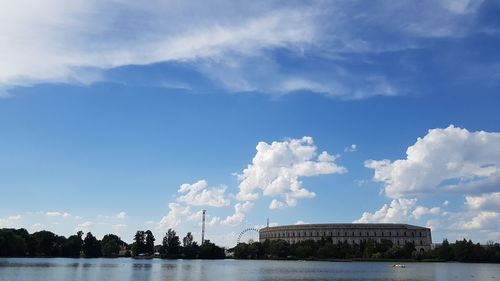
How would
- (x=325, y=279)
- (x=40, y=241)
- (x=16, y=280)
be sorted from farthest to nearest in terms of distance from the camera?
1. (x=40, y=241)
2. (x=325, y=279)
3. (x=16, y=280)

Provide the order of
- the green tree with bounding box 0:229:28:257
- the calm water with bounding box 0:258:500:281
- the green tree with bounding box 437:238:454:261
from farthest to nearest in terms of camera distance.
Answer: the green tree with bounding box 437:238:454:261, the green tree with bounding box 0:229:28:257, the calm water with bounding box 0:258:500:281

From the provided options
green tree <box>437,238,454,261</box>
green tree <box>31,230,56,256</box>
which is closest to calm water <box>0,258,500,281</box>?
green tree <box>437,238,454,261</box>

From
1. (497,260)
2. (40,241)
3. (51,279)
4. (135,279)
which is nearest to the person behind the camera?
(51,279)

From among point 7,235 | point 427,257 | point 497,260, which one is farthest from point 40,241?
point 497,260

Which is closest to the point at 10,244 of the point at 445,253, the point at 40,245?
the point at 40,245

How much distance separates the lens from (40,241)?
196250 millimetres

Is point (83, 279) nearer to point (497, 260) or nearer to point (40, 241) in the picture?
point (40, 241)

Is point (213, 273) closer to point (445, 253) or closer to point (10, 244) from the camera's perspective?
point (10, 244)

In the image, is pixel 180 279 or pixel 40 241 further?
pixel 40 241

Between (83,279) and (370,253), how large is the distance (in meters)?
148

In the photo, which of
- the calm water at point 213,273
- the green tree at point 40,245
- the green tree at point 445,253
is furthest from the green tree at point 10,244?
the green tree at point 445,253

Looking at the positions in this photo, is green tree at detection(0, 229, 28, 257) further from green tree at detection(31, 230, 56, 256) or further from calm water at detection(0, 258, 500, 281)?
calm water at detection(0, 258, 500, 281)

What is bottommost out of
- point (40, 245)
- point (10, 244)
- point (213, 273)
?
point (213, 273)

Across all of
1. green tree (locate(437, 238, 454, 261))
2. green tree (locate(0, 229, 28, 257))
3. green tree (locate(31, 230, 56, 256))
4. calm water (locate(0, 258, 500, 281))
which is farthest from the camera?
green tree (locate(31, 230, 56, 256))
